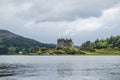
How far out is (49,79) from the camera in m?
84.5

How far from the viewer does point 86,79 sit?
8400cm

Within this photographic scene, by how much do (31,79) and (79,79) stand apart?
481 inches

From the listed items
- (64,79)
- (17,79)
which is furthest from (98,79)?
(17,79)

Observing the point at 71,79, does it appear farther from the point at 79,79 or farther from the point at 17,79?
the point at 17,79

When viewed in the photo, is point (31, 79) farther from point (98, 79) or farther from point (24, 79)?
point (98, 79)

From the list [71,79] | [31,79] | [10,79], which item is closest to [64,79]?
[71,79]

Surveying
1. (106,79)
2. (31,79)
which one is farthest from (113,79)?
(31,79)

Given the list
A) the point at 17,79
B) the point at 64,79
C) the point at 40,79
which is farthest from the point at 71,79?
the point at 17,79

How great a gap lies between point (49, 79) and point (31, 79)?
183 inches

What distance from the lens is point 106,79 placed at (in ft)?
276

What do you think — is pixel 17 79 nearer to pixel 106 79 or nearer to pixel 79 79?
pixel 79 79

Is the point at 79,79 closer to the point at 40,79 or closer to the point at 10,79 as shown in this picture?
the point at 40,79

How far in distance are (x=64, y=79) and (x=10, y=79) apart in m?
13.6

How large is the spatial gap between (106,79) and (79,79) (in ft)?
22.3
